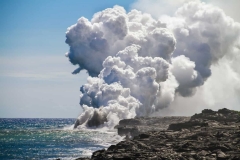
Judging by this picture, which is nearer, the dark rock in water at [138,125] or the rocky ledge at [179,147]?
the rocky ledge at [179,147]

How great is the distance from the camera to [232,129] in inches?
3374

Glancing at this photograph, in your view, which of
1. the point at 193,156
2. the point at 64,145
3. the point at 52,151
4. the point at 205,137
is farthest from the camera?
the point at 64,145

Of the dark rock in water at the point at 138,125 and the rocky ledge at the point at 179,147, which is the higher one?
the dark rock in water at the point at 138,125

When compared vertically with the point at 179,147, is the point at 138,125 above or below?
above

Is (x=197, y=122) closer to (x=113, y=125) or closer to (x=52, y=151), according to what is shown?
(x=52, y=151)

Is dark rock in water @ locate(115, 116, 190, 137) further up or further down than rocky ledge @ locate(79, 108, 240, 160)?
further up

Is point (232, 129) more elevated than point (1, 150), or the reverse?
point (232, 129)

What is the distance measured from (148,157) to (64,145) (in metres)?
60.4

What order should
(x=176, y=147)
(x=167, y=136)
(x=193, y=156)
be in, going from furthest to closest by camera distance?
(x=167, y=136), (x=176, y=147), (x=193, y=156)

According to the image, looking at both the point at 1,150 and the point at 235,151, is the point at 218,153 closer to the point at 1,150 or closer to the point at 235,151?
the point at 235,151

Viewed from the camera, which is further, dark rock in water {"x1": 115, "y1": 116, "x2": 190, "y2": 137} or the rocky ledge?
dark rock in water {"x1": 115, "y1": 116, "x2": 190, "y2": 137}

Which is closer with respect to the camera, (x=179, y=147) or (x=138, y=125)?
(x=179, y=147)

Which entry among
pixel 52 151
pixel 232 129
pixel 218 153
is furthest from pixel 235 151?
pixel 52 151

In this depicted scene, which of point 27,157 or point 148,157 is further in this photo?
point 27,157
